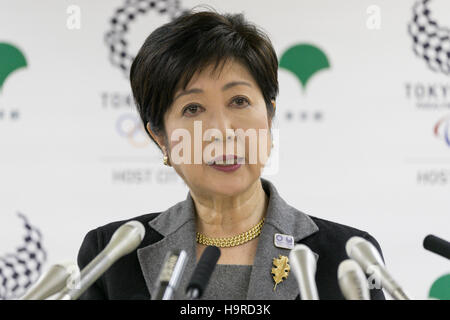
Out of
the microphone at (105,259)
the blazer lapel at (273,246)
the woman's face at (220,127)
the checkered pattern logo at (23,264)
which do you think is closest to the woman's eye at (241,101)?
the woman's face at (220,127)

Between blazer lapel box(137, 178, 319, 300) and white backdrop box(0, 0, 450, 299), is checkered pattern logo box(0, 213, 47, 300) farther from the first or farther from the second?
blazer lapel box(137, 178, 319, 300)

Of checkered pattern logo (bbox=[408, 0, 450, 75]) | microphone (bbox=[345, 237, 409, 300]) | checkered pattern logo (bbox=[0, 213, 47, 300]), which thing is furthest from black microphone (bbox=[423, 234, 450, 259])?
checkered pattern logo (bbox=[0, 213, 47, 300])

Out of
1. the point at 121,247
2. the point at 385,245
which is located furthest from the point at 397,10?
the point at 121,247

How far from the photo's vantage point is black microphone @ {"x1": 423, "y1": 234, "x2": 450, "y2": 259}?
0.84m

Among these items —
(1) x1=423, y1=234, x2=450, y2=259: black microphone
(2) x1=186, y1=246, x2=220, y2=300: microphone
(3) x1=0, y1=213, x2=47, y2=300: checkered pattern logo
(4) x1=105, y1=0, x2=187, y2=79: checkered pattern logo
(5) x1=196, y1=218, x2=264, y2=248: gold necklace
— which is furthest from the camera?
(4) x1=105, y1=0, x2=187, y2=79: checkered pattern logo

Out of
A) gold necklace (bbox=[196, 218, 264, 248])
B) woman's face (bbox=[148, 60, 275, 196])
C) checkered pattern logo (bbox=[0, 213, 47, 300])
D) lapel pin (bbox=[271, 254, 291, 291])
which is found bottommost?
checkered pattern logo (bbox=[0, 213, 47, 300])

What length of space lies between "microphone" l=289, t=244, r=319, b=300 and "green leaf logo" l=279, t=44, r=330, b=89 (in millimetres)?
1880

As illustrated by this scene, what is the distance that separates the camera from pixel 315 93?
8.43ft

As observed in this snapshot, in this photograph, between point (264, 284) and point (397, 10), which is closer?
point (264, 284)

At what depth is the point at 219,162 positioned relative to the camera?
1.20 metres

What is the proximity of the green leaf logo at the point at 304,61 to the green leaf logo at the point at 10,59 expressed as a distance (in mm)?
1229

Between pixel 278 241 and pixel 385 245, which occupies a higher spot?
pixel 278 241
